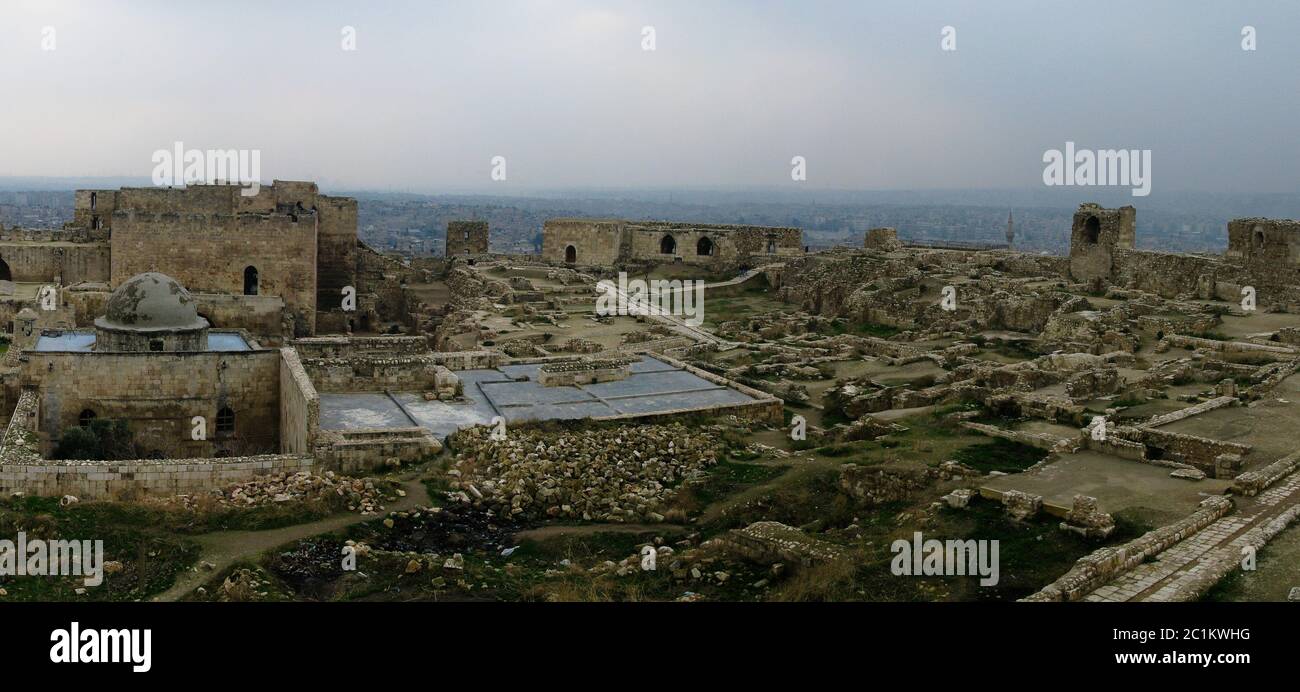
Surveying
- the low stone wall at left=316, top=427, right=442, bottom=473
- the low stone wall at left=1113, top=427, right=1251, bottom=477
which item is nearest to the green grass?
the low stone wall at left=1113, top=427, right=1251, bottom=477

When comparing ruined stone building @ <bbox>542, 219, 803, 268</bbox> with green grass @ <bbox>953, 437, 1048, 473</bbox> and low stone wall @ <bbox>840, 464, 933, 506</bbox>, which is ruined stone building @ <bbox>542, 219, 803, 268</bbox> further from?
low stone wall @ <bbox>840, 464, 933, 506</bbox>

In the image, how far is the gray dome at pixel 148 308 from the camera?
20.5 m

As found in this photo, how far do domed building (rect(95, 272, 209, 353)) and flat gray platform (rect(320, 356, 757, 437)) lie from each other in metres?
3.54

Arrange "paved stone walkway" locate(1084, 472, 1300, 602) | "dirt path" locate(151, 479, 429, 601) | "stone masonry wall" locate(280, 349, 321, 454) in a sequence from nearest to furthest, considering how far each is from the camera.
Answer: "paved stone walkway" locate(1084, 472, 1300, 602) → "dirt path" locate(151, 479, 429, 601) → "stone masonry wall" locate(280, 349, 321, 454)

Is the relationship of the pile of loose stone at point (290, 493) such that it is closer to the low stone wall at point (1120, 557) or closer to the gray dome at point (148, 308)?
the gray dome at point (148, 308)

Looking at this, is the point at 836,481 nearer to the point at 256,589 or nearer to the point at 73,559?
the point at 256,589

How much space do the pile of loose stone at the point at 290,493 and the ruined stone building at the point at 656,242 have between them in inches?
1200

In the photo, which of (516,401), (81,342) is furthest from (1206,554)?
(81,342)

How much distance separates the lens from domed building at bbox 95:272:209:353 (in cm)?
2028

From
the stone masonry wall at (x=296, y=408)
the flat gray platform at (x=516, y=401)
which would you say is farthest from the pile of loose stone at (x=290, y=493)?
the flat gray platform at (x=516, y=401)
